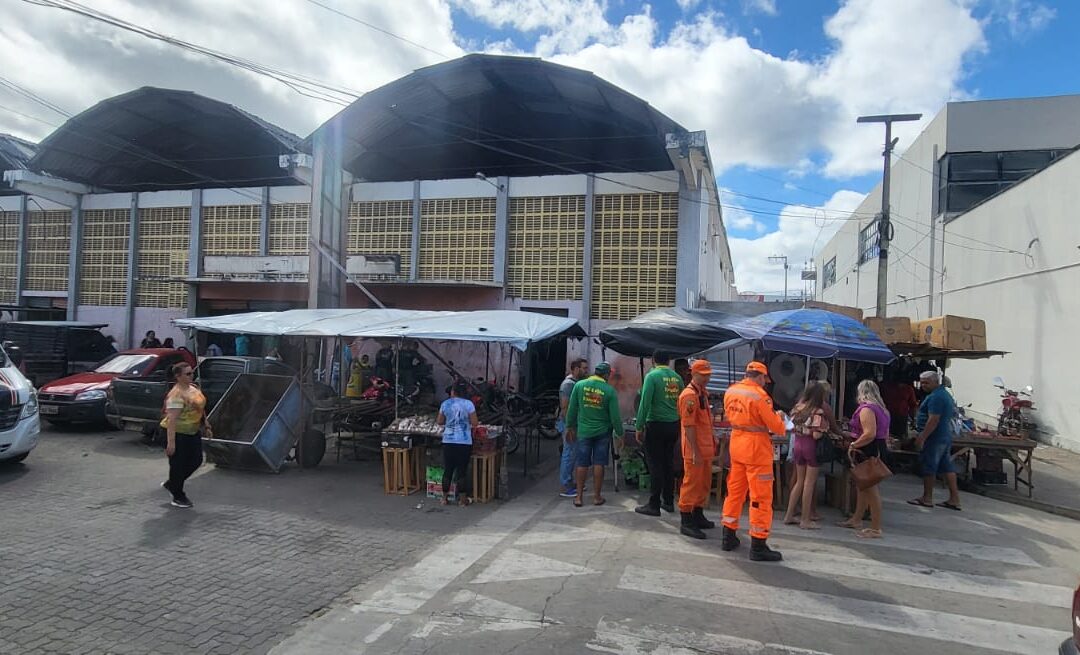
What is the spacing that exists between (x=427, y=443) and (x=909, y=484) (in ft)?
24.1

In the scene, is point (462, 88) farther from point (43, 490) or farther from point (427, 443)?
point (43, 490)

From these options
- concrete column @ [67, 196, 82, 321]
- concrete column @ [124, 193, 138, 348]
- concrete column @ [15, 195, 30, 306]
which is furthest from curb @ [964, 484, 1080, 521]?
concrete column @ [15, 195, 30, 306]

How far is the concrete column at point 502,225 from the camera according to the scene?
54.1 feet

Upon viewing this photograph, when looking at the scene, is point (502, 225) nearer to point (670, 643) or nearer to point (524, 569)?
point (524, 569)

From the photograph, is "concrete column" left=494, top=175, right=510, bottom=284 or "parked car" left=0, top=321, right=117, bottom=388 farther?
"concrete column" left=494, top=175, right=510, bottom=284

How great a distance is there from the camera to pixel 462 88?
52.7ft

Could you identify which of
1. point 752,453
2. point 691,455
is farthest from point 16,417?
point 752,453

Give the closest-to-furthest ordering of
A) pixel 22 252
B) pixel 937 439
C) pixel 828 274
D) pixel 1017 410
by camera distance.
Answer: pixel 937 439 < pixel 1017 410 < pixel 22 252 < pixel 828 274

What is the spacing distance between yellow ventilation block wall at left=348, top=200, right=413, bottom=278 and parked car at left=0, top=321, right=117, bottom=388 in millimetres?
6803

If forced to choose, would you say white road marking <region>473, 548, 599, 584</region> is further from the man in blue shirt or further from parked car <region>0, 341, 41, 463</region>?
parked car <region>0, 341, 41, 463</region>

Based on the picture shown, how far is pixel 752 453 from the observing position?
Result: 5.64m

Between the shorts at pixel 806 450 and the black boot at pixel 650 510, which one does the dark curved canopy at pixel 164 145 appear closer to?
the black boot at pixel 650 510

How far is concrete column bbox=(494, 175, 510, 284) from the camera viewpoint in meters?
16.5

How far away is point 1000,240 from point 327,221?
59.0 feet
